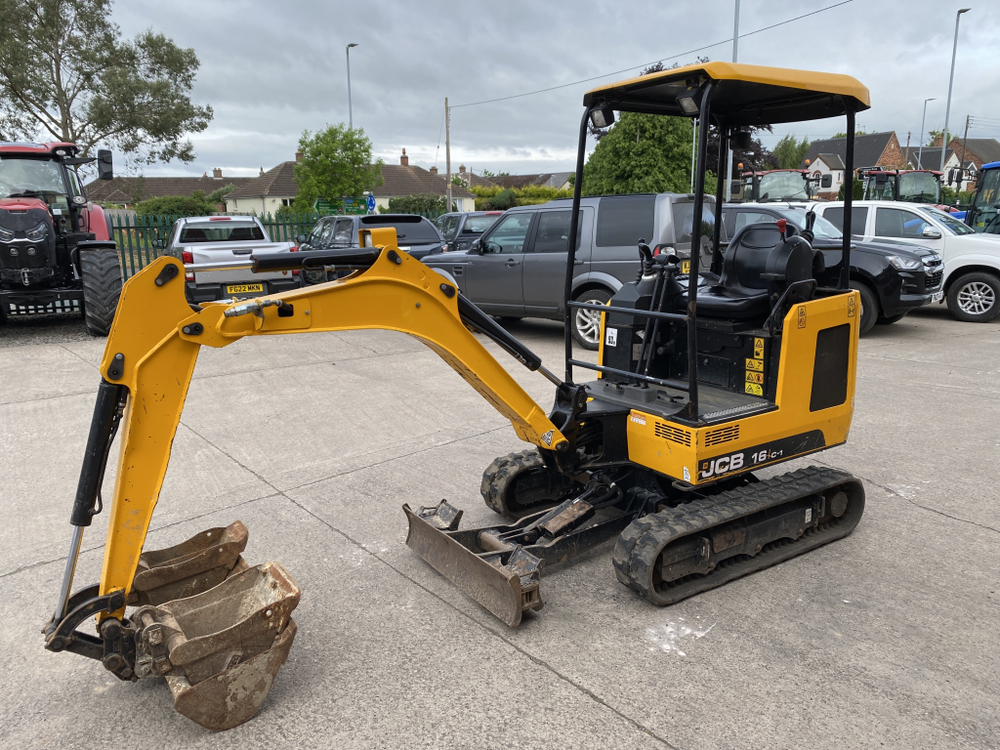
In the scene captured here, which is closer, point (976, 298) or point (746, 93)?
point (746, 93)

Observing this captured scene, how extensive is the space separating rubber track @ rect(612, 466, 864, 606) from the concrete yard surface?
81mm

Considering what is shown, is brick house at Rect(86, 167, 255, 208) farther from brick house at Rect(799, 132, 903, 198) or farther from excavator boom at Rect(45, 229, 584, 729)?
excavator boom at Rect(45, 229, 584, 729)

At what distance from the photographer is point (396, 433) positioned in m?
6.72

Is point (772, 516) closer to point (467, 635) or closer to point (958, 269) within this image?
point (467, 635)

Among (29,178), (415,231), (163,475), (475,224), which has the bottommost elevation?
(163,475)

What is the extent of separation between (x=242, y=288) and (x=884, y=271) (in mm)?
10412

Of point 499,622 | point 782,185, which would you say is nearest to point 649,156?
point 782,185

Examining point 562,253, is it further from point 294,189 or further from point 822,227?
point 294,189

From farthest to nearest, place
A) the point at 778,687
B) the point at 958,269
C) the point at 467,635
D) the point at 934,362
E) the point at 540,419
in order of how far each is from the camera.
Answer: the point at 958,269
the point at 934,362
the point at 540,419
the point at 467,635
the point at 778,687

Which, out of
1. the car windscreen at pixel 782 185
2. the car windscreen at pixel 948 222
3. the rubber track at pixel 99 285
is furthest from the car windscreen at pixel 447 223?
the car windscreen at pixel 948 222

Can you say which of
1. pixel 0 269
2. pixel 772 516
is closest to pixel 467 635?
pixel 772 516

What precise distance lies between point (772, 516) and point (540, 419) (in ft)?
4.75

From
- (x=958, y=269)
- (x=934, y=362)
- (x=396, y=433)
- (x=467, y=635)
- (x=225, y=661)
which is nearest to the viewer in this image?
(x=225, y=661)

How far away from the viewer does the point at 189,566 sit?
3.42m
